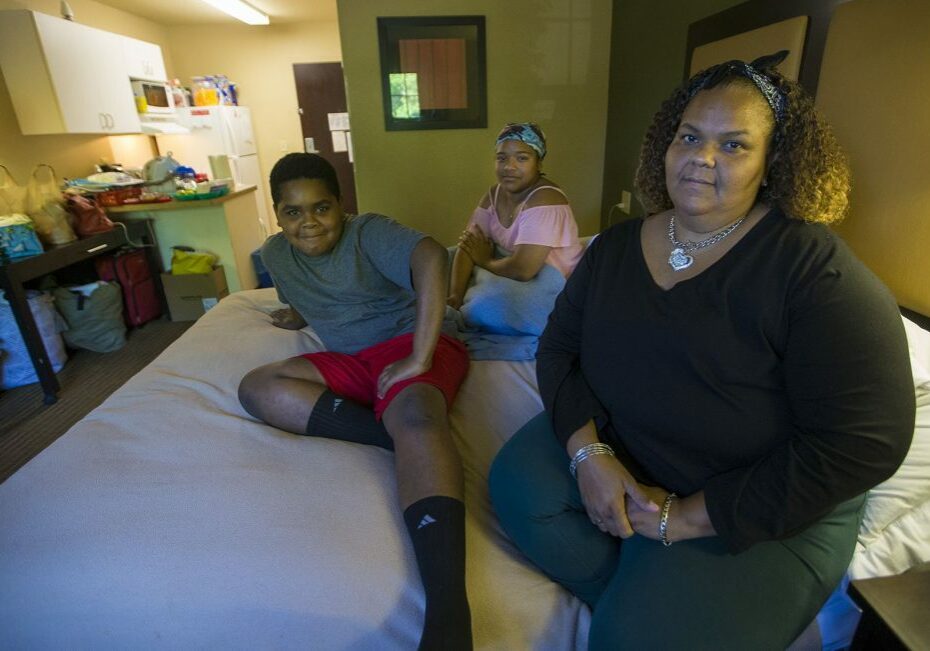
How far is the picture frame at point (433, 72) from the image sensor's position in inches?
114

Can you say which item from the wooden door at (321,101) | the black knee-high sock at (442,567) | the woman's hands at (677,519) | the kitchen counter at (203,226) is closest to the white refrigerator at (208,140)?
the wooden door at (321,101)

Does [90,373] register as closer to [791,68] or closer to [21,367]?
[21,367]

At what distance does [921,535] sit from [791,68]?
3.81 ft

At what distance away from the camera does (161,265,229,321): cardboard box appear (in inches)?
137

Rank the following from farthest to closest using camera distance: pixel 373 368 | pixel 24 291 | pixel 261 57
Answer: pixel 261 57 → pixel 24 291 → pixel 373 368

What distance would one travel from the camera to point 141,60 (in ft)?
13.1

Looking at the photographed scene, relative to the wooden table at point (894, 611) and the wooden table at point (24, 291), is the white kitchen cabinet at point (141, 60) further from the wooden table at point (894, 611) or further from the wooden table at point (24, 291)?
the wooden table at point (894, 611)

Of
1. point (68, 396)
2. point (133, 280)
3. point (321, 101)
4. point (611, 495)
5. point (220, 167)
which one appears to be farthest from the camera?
point (321, 101)

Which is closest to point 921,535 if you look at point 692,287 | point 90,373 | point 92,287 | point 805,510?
point 805,510

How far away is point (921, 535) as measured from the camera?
817mm

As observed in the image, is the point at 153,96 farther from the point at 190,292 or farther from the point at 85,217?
the point at 190,292

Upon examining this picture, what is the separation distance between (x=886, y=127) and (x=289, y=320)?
1759mm

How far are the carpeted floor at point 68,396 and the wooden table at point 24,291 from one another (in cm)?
9

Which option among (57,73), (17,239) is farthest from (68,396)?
(57,73)
